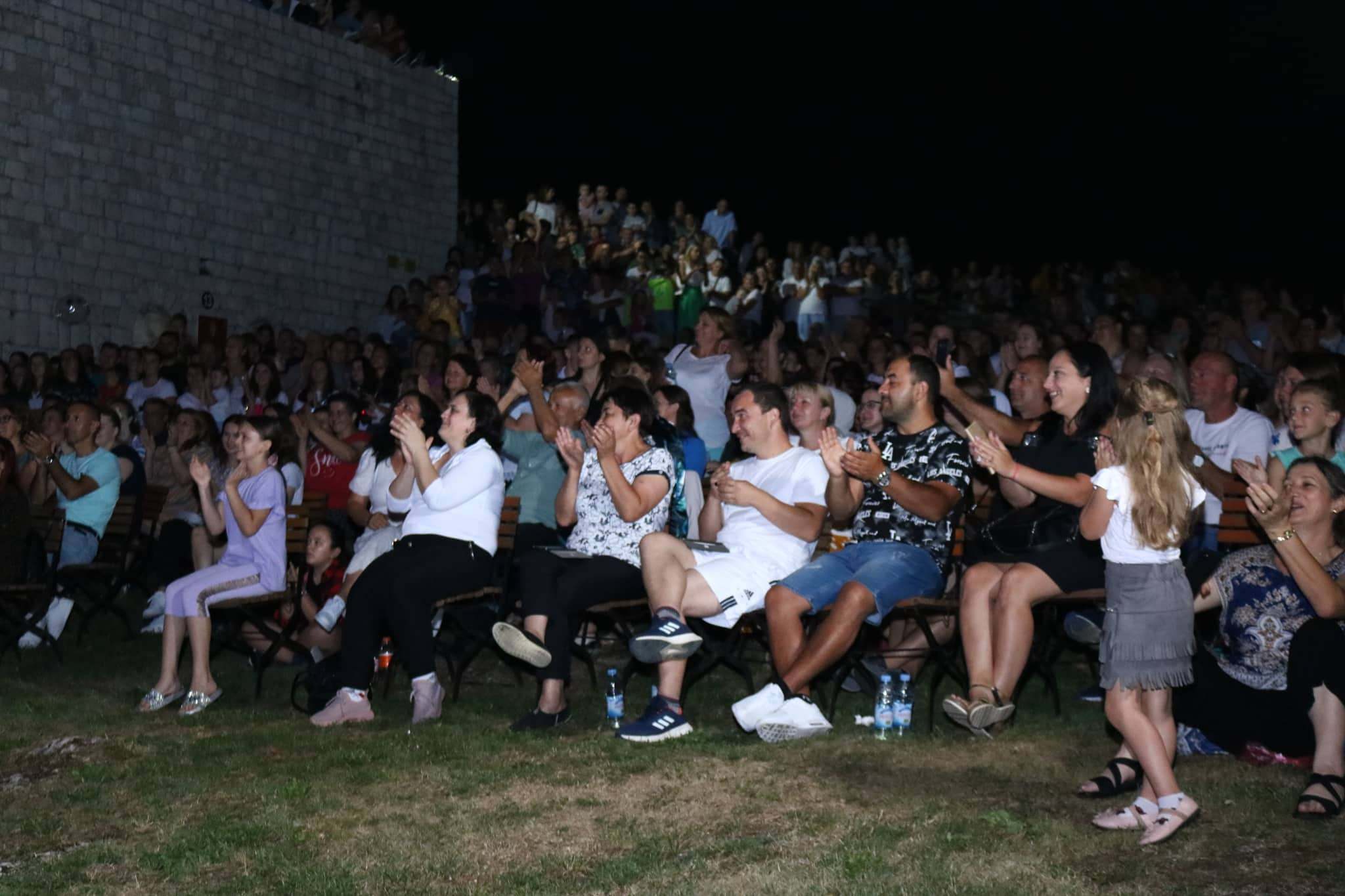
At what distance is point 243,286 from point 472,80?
939cm

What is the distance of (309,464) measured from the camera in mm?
9172

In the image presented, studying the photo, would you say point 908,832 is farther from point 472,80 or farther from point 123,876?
point 472,80

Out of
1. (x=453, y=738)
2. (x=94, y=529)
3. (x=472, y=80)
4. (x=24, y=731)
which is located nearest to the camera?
(x=453, y=738)

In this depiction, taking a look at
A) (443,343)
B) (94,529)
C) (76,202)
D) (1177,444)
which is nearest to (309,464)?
(94,529)

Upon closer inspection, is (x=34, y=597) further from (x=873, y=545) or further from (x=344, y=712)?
(x=873, y=545)

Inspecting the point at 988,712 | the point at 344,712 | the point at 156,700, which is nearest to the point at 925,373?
the point at 988,712

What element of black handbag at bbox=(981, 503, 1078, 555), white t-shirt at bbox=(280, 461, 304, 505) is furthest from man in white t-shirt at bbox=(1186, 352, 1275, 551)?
white t-shirt at bbox=(280, 461, 304, 505)

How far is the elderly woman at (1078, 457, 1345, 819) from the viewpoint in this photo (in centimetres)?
442

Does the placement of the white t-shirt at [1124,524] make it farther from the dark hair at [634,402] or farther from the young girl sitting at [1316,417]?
the dark hair at [634,402]

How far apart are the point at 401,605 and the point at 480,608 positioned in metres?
0.54

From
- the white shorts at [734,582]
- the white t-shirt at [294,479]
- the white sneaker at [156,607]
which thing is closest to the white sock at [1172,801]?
the white shorts at [734,582]

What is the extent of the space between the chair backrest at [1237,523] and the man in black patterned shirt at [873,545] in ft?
3.58

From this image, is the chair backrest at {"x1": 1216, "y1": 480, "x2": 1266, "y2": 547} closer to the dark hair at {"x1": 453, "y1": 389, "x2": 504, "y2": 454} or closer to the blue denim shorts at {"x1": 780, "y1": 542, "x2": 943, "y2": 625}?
the blue denim shorts at {"x1": 780, "y1": 542, "x2": 943, "y2": 625}

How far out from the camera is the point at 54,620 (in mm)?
8008
